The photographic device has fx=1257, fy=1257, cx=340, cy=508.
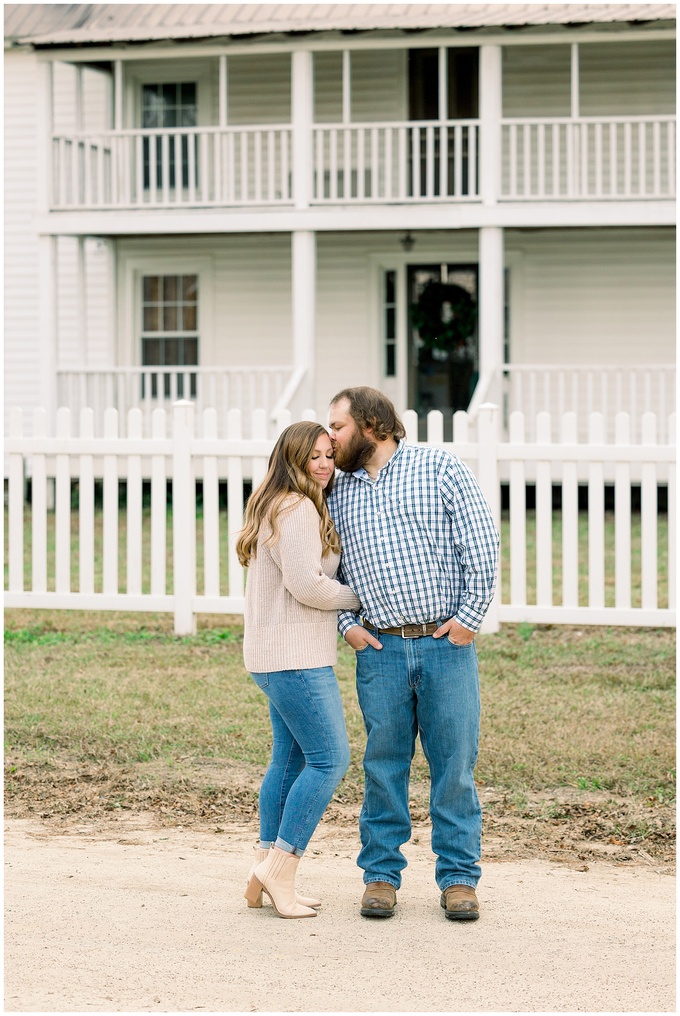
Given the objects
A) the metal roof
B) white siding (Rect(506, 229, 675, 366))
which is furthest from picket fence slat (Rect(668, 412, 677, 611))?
white siding (Rect(506, 229, 675, 366))

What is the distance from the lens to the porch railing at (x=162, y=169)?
16.5 meters

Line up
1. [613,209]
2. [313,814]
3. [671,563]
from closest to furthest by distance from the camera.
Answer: [313,814]
[671,563]
[613,209]

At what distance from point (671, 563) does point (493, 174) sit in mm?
9436

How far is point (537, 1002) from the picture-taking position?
3.35m

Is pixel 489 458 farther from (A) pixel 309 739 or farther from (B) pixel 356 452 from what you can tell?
(A) pixel 309 739

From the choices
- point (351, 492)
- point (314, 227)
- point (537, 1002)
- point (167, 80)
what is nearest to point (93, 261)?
point (167, 80)

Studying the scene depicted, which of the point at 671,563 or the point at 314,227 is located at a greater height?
the point at 314,227

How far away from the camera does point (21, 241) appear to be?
1936 cm

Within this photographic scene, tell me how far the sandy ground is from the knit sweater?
83 cm

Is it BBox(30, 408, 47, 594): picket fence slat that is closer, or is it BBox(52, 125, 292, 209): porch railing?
BBox(30, 408, 47, 594): picket fence slat

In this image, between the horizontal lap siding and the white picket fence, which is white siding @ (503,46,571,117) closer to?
the horizontal lap siding

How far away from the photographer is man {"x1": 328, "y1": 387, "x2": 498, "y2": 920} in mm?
4012

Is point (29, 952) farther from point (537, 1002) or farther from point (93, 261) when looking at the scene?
point (93, 261)

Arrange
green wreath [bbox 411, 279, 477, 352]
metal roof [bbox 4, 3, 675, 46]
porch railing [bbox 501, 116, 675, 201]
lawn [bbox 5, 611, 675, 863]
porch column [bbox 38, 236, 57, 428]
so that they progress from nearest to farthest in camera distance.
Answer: lawn [bbox 5, 611, 675, 863]
metal roof [bbox 4, 3, 675, 46]
porch railing [bbox 501, 116, 675, 201]
porch column [bbox 38, 236, 57, 428]
green wreath [bbox 411, 279, 477, 352]
